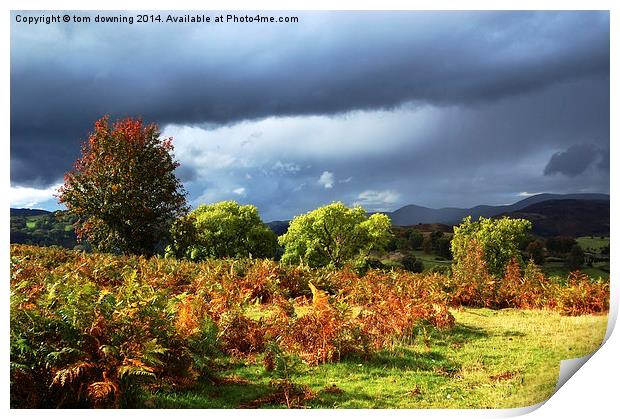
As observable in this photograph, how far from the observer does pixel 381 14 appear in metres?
7.13

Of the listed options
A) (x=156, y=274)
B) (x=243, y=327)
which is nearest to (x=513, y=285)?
(x=243, y=327)

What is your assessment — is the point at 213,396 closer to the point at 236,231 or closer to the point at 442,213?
the point at 442,213

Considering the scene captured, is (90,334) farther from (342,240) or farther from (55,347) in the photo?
(342,240)

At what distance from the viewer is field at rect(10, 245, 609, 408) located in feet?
17.1

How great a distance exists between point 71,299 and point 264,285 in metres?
5.09

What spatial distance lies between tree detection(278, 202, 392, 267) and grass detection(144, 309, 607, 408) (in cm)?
1176

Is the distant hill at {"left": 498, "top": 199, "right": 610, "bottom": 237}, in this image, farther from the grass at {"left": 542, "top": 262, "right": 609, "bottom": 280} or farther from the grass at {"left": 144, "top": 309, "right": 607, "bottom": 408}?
the grass at {"left": 144, "top": 309, "right": 607, "bottom": 408}

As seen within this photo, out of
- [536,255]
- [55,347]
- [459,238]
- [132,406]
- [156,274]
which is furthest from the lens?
[459,238]

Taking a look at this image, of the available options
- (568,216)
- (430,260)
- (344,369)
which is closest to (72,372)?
(344,369)

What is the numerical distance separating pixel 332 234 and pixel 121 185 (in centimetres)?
997

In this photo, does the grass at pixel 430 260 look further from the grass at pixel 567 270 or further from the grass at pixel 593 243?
the grass at pixel 593 243

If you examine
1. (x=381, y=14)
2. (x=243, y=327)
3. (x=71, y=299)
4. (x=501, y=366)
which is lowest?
(x=501, y=366)

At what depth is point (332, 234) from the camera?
2189 cm

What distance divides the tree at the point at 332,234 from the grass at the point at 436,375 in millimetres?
11761
